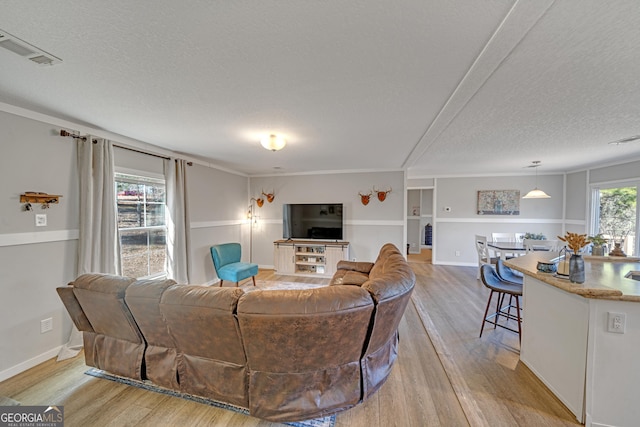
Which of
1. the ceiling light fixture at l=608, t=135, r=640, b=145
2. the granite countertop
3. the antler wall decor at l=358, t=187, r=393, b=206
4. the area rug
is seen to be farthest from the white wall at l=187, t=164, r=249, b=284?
the ceiling light fixture at l=608, t=135, r=640, b=145

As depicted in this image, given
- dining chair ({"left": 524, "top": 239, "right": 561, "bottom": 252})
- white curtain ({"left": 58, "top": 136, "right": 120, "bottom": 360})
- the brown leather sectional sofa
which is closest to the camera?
the brown leather sectional sofa

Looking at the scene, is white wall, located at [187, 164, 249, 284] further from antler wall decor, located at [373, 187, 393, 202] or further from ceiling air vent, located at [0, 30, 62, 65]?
antler wall decor, located at [373, 187, 393, 202]

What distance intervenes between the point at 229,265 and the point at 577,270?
4.44 metres

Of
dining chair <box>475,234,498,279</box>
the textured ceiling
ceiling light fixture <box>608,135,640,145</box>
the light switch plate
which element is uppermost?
the textured ceiling

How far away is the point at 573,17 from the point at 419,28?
730 mm

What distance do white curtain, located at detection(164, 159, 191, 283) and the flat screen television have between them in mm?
2269

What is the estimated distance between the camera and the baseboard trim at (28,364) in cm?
209

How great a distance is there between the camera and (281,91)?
1913 mm

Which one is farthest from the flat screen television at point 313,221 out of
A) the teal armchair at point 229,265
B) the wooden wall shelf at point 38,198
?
the wooden wall shelf at point 38,198

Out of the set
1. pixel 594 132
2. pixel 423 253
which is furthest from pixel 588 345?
pixel 423 253

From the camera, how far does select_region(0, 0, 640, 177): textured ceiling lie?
45.7 inches

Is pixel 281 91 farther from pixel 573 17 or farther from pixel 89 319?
pixel 89 319

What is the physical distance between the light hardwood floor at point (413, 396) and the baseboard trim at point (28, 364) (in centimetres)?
7

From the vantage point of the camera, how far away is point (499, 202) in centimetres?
600
